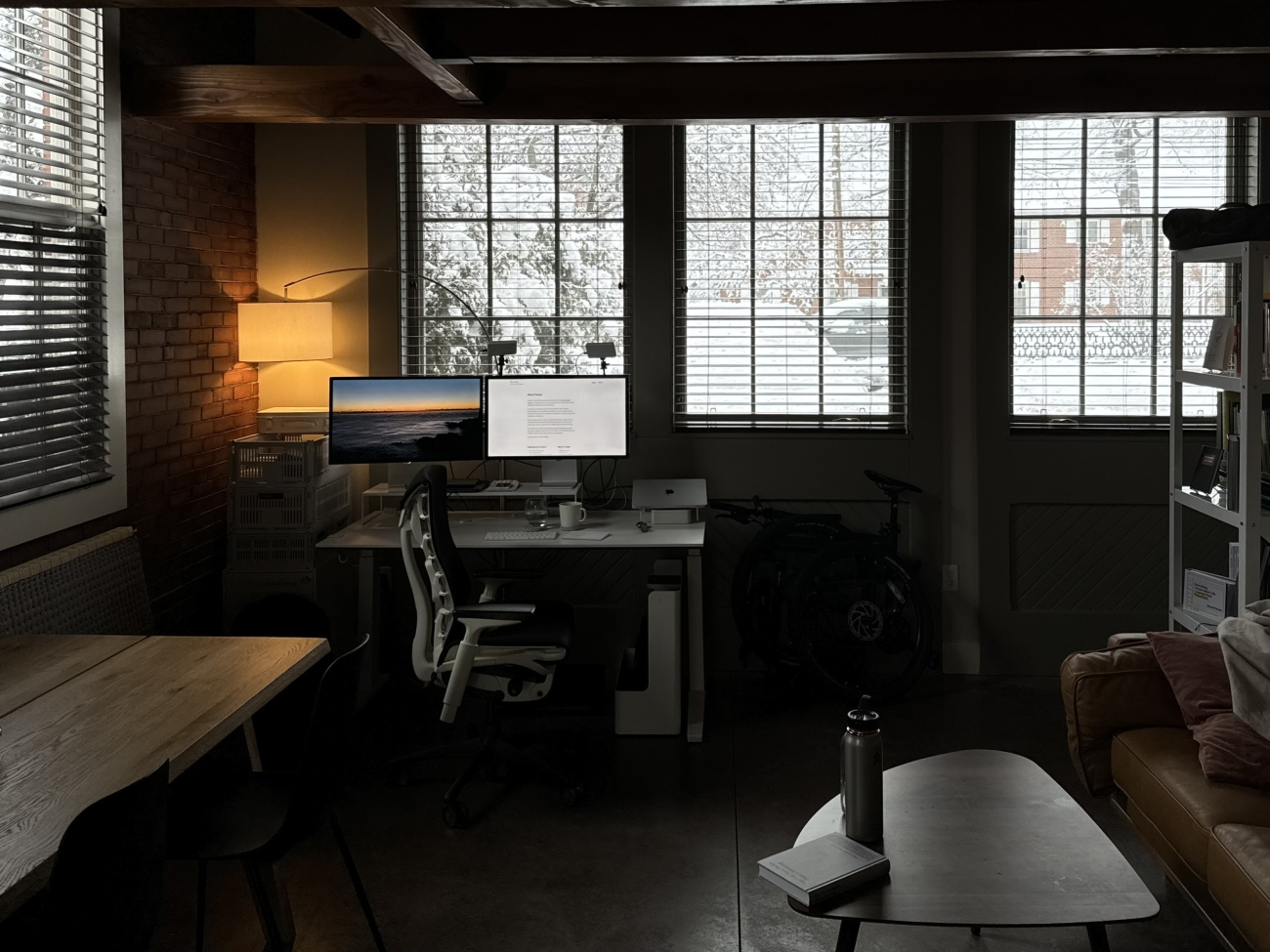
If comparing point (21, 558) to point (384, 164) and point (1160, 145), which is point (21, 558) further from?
point (1160, 145)

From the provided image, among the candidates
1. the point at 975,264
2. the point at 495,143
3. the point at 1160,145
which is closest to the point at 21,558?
the point at 495,143

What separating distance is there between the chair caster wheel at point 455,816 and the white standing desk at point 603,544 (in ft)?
3.47

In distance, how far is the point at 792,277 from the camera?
5.56 meters

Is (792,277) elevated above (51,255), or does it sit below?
above

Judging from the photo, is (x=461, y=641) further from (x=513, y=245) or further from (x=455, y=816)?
(x=513, y=245)

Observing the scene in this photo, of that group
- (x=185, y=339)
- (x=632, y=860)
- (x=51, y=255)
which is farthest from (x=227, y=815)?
(x=185, y=339)

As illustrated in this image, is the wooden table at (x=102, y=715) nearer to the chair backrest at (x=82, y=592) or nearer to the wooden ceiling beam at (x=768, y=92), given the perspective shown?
the chair backrest at (x=82, y=592)

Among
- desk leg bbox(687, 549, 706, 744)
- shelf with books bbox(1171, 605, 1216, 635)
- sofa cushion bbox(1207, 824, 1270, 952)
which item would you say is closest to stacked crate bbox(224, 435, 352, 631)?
desk leg bbox(687, 549, 706, 744)

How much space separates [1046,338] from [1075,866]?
11.2ft

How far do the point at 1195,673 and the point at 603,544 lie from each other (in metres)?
2.11

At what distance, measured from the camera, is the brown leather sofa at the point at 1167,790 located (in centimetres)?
262

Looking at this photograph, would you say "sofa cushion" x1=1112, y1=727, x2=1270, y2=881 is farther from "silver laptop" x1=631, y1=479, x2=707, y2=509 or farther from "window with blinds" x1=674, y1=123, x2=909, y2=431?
"window with blinds" x1=674, y1=123, x2=909, y2=431

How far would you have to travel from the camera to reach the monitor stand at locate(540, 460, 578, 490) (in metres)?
5.20

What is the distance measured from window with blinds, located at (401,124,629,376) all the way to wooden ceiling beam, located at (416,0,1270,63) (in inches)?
56.2
